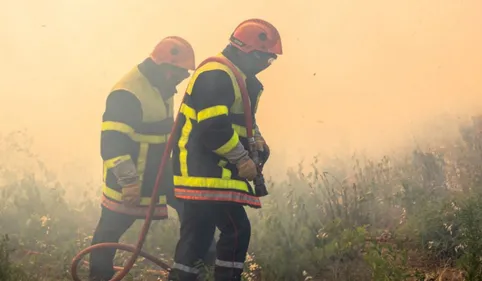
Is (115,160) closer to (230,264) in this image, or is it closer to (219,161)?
(219,161)

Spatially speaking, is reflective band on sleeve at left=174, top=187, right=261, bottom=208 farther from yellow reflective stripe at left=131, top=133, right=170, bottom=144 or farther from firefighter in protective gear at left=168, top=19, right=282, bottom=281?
→ yellow reflective stripe at left=131, top=133, right=170, bottom=144

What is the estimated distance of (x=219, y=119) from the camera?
291 centimetres

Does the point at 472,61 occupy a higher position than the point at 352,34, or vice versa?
the point at 352,34

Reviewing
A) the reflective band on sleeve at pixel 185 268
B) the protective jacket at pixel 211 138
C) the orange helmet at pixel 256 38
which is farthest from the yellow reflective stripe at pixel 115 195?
the orange helmet at pixel 256 38

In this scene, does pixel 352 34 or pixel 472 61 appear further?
pixel 352 34

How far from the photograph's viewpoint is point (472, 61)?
854cm

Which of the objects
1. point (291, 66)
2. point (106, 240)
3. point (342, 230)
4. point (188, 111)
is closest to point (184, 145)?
point (188, 111)

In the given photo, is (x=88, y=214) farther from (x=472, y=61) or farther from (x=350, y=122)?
(x=472, y=61)

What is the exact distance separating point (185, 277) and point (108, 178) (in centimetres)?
109

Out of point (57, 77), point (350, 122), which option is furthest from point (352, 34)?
point (57, 77)

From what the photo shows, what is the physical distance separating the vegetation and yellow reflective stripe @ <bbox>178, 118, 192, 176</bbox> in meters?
0.94

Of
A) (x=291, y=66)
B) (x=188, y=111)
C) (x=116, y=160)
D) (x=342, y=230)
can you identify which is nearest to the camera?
(x=188, y=111)

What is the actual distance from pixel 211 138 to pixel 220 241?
646 mm

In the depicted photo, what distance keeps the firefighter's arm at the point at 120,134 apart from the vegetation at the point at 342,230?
0.84 meters
